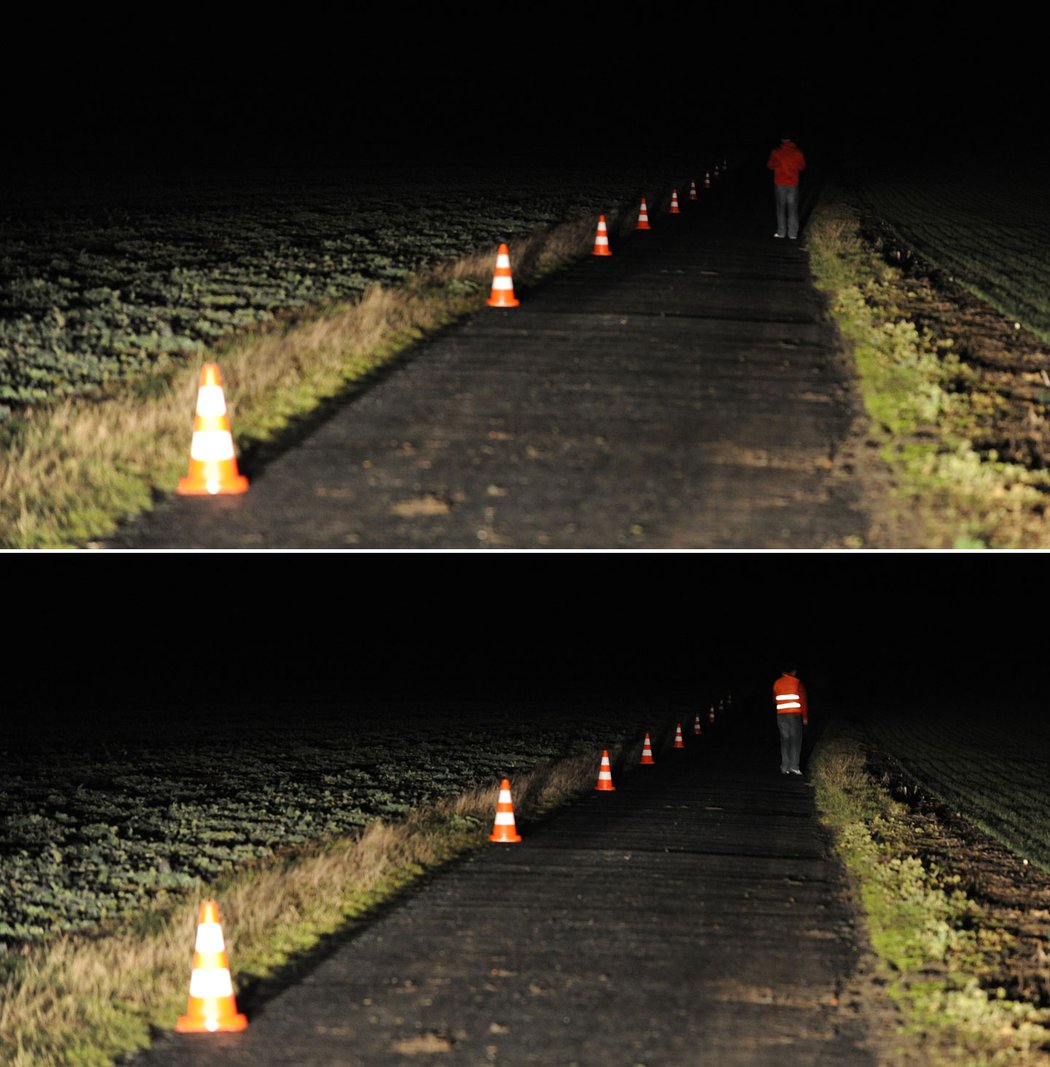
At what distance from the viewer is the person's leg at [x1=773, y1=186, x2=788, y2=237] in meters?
23.7

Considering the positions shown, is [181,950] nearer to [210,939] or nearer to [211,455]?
[210,939]

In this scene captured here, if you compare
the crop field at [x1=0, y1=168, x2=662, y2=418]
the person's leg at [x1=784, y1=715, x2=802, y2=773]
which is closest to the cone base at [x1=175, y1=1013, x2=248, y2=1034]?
the crop field at [x1=0, y1=168, x2=662, y2=418]

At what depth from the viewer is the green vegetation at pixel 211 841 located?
8508mm

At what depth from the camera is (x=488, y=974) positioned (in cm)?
888

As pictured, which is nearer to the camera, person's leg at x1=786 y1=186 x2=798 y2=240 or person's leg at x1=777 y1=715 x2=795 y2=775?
person's leg at x1=777 y1=715 x2=795 y2=775

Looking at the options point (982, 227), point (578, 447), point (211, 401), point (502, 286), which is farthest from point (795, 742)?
point (982, 227)

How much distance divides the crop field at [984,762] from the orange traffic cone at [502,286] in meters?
6.77

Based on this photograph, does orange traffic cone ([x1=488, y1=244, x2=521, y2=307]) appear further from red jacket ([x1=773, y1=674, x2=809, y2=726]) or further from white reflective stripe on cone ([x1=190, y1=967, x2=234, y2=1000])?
white reflective stripe on cone ([x1=190, y1=967, x2=234, y2=1000])

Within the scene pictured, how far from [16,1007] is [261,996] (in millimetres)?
1184

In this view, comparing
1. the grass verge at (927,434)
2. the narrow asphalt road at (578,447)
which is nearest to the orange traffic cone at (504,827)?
the narrow asphalt road at (578,447)

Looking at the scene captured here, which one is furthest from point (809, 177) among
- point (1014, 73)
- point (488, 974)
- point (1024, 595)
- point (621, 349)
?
point (1014, 73)

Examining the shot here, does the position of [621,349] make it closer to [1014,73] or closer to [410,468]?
[410,468]

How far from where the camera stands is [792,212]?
24.1m

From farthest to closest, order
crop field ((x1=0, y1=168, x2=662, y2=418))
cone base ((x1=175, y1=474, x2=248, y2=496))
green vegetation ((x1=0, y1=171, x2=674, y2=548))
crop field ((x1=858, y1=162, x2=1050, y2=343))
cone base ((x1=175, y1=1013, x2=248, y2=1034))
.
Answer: crop field ((x1=858, y1=162, x2=1050, y2=343)) → crop field ((x1=0, y1=168, x2=662, y2=418)) → green vegetation ((x1=0, y1=171, x2=674, y2=548)) → cone base ((x1=175, y1=474, x2=248, y2=496)) → cone base ((x1=175, y1=1013, x2=248, y2=1034))
